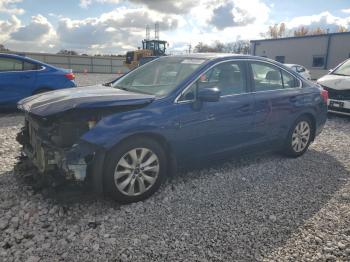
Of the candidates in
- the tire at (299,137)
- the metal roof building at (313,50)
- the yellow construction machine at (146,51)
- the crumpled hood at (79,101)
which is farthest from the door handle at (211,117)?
the metal roof building at (313,50)

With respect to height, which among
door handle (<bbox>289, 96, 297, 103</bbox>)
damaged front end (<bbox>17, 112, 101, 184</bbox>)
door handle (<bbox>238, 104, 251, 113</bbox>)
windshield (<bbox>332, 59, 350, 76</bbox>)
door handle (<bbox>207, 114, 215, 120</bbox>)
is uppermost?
windshield (<bbox>332, 59, 350, 76</bbox>)

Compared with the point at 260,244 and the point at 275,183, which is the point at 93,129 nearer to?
the point at 260,244

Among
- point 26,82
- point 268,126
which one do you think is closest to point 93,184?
point 268,126

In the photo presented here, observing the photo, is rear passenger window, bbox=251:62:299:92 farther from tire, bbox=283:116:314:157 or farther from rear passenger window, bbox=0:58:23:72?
rear passenger window, bbox=0:58:23:72

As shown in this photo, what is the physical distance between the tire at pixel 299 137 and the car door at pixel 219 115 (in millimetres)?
1012

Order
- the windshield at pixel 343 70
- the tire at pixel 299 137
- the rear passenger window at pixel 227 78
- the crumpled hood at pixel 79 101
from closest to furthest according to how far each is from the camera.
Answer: the crumpled hood at pixel 79 101 < the rear passenger window at pixel 227 78 < the tire at pixel 299 137 < the windshield at pixel 343 70

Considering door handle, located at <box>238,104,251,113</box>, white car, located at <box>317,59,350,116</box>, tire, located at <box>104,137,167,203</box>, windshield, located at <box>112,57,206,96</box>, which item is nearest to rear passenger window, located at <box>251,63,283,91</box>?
door handle, located at <box>238,104,251,113</box>

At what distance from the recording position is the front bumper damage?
3.20 metres

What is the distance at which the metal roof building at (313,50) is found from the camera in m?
27.4

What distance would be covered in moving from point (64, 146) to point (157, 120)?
103cm

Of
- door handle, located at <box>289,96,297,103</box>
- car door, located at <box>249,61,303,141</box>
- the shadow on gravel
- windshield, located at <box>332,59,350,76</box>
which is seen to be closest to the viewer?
the shadow on gravel

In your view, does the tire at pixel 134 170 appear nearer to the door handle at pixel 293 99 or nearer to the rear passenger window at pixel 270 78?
the rear passenger window at pixel 270 78

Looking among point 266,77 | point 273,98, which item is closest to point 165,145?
point 273,98

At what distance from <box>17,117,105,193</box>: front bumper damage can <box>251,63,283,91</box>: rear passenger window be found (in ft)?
8.44
